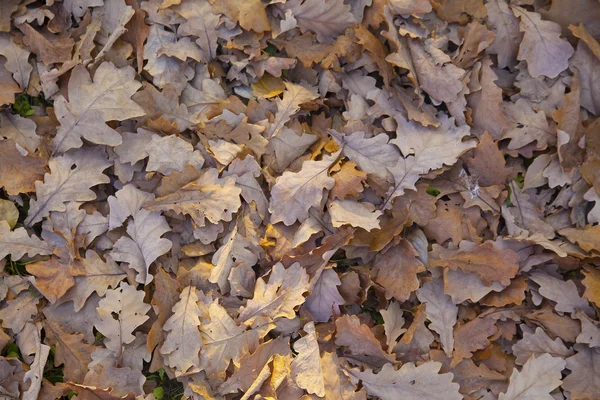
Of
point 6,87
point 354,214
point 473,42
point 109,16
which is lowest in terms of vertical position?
point 354,214

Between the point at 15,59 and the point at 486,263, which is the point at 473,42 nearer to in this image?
the point at 486,263

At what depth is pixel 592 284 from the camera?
2.17 meters

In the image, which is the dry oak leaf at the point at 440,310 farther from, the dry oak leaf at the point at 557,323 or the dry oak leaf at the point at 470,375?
the dry oak leaf at the point at 557,323

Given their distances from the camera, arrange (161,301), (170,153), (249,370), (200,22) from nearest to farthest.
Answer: (249,370)
(161,301)
(170,153)
(200,22)

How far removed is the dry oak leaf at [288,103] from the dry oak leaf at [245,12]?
0.28 meters

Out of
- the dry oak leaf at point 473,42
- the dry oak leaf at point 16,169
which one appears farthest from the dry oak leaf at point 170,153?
the dry oak leaf at point 473,42

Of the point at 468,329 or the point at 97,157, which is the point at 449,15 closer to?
the point at 468,329

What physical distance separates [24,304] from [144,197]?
2.05 ft

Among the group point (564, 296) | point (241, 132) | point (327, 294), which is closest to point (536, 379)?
point (564, 296)

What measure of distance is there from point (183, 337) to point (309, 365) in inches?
19.0

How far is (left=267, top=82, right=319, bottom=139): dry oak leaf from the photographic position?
7.66 ft

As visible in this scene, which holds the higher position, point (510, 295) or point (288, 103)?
point (288, 103)

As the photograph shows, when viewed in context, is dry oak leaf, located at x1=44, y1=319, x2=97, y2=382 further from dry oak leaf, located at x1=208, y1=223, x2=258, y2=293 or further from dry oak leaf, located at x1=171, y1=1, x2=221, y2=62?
dry oak leaf, located at x1=171, y1=1, x2=221, y2=62

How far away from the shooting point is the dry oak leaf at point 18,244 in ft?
7.37
